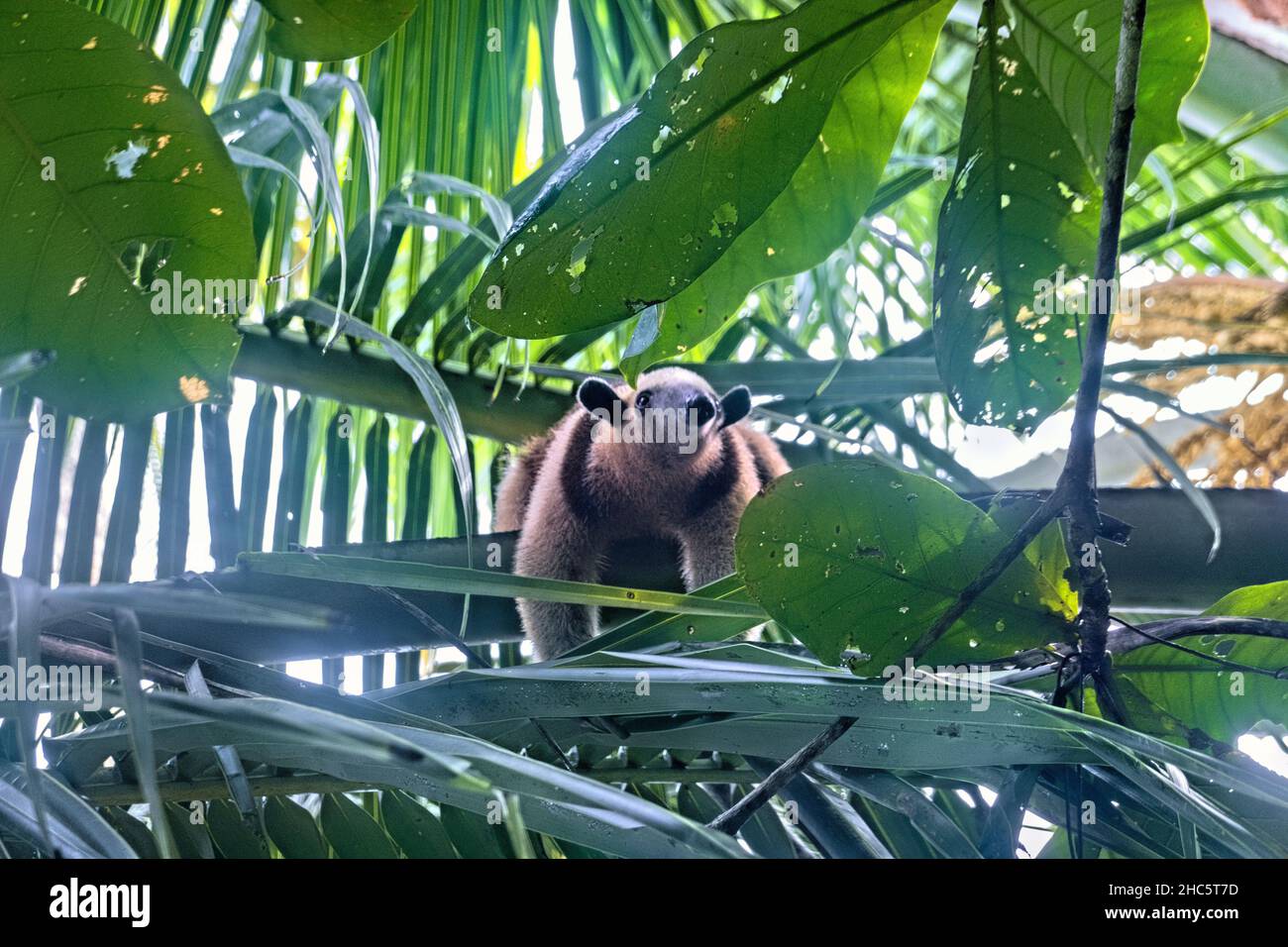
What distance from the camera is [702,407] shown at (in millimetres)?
2480

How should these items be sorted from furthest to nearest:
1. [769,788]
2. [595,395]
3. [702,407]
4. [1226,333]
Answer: [1226,333] → [702,407] → [595,395] → [769,788]

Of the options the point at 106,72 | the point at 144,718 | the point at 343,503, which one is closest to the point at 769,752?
the point at 144,718

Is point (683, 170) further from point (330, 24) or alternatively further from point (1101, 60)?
point (1101, 60)

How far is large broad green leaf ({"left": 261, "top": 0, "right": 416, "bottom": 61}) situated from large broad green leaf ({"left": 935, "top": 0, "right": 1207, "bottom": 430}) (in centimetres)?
48

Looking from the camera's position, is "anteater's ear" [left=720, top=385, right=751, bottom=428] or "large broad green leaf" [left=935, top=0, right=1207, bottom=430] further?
"anteater's ear" [left=720, top=385, right=751, bottom=428]

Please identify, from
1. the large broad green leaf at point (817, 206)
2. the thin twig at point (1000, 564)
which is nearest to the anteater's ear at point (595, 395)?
the large broad green leaf at point (817, 206)

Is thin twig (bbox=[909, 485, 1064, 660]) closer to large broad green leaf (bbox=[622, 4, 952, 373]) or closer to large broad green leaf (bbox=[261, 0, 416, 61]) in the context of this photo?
large broad green leaf (bbox=[622, 4, 952, 373])

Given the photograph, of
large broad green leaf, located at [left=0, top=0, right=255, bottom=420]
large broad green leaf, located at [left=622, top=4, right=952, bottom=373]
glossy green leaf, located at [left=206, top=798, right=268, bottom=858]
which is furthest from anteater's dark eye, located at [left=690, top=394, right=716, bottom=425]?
large broad green leaf, located at [left=0, top=0, right=255, bottom=420]

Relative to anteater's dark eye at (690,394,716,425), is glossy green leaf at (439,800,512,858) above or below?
below

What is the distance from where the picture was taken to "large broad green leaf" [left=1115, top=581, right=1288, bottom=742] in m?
1.00

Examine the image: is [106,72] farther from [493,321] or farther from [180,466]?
[180,466]

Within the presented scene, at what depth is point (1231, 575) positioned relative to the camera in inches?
60.3

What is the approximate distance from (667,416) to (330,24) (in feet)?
5.98

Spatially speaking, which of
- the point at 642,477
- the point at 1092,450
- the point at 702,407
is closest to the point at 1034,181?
the point at 1092,450
